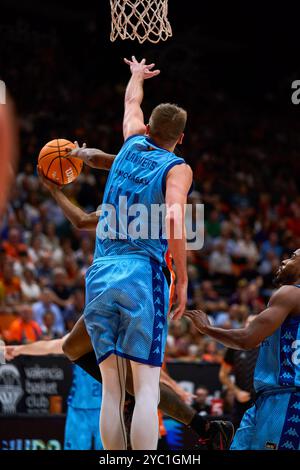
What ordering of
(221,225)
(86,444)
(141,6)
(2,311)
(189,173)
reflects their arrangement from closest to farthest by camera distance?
(189,173) → (141,6) → (86,444) → (2,311) → (221,225)

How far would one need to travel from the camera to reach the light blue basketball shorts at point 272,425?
5.02 meters

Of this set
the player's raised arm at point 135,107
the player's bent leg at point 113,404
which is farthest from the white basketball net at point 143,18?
the player's bent leg at point 113,404

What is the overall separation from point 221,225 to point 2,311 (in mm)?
6795

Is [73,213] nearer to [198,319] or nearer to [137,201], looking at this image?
[137,201]

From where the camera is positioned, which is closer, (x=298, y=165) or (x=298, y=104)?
(x=298, y=165)

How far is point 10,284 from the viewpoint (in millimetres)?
12555

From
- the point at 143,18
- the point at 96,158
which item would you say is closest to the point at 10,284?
the point at 143,18

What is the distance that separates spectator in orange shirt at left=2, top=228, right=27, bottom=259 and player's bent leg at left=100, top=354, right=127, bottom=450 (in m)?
8.66

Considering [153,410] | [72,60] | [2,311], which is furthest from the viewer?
[72,60]

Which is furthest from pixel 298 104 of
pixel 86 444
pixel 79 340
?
pixel 79 340

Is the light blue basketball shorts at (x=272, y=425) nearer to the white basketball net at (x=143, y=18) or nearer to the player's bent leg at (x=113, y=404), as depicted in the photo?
the player's bent leg at (x=113, y=404)

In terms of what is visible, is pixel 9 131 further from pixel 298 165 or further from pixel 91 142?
pixel 298 165

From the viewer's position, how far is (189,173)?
4.96 m

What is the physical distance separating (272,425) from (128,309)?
1.16m
